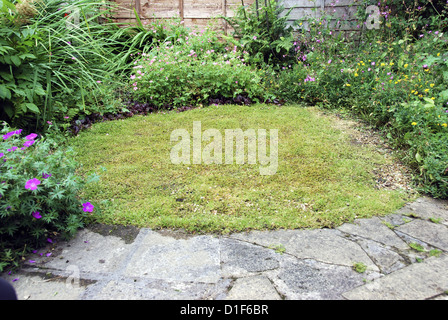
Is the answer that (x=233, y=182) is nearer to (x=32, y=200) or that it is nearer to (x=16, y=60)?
(x=32, y=200)

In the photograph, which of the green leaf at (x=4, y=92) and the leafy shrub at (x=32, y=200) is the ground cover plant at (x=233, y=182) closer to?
the leafy shrub at (x=32, y=200)

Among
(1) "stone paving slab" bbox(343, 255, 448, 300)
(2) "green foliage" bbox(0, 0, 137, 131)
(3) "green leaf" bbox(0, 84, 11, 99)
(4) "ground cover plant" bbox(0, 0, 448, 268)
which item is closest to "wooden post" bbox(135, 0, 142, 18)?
(4) "ground cover plant" bbox(0, 0, 448, 268)

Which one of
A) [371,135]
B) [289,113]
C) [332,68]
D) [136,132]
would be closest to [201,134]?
[136,132]

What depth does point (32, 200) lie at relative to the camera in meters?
1.77

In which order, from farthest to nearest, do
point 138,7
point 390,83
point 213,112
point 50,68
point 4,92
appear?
point 138,7 → point 213,112 → point 390,83 → point 50,68 → point 4,92

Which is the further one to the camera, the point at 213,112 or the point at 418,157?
the point at 213,112

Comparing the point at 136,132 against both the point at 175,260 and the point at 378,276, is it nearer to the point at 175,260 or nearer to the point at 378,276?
the point at 175,260

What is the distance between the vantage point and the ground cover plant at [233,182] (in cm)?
221

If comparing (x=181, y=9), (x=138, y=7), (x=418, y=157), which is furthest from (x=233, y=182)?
(x=138, y=7)

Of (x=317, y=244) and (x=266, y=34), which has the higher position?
(x=266, y=34)

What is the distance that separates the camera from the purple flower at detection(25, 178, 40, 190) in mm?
1702

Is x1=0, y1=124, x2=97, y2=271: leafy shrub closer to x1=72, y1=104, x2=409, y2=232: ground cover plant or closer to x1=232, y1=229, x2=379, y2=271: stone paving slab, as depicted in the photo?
x1=72, y1=104, x2=409, y2=232: ground cover plant

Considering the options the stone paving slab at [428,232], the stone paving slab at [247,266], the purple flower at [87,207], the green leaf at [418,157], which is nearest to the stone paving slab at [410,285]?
the stone paving slab at [247,266]

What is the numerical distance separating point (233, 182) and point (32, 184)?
1434mm
